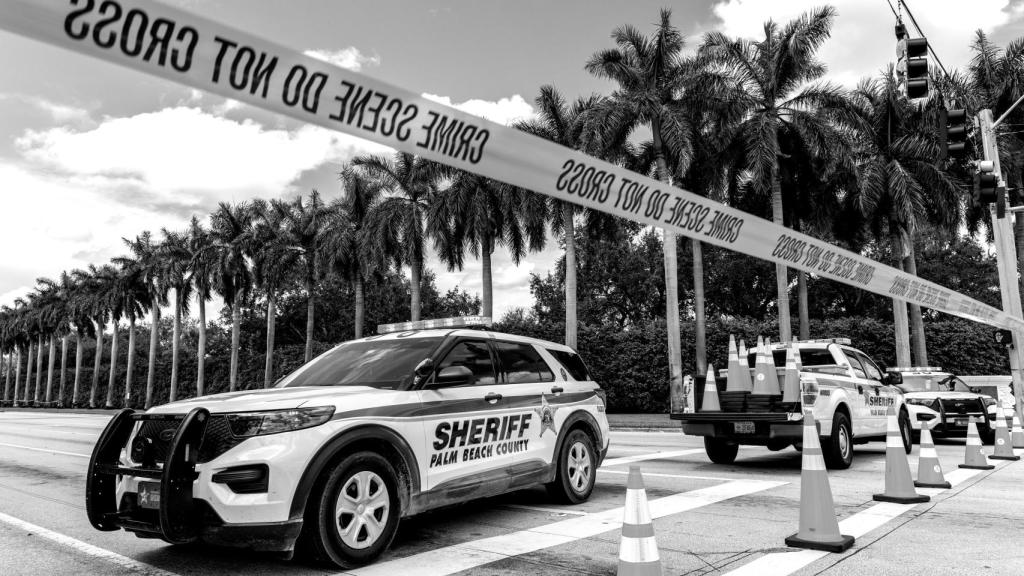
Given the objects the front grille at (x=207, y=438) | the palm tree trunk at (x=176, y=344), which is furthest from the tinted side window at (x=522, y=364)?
the palm tree trunk at (x=176, y=344)

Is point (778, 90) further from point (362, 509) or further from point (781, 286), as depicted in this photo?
point (362, 509)

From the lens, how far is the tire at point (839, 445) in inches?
398

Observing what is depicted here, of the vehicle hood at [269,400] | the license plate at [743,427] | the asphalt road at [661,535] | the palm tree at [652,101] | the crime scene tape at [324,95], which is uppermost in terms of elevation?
the palm tree at [652,101]

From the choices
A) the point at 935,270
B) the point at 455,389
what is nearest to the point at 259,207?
the point at 935,270

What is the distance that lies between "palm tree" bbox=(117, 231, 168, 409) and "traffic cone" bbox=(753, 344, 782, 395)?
60.2m

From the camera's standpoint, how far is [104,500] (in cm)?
519

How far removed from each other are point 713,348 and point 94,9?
3029 centimetres

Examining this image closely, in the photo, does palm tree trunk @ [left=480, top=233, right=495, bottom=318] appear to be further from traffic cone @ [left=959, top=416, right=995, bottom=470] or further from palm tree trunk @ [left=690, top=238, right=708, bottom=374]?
traffic cone @ [left=959, top=416, right=995, bottom=470]

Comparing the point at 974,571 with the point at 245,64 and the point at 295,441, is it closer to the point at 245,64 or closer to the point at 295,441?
the point at 295,441

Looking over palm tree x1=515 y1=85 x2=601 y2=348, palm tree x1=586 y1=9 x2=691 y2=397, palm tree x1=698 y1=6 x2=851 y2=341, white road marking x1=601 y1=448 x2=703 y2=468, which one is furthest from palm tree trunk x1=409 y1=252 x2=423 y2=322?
white road marking x1=601 y1=448 x2=703 y2=468

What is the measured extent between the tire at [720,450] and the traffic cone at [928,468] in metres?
2.93

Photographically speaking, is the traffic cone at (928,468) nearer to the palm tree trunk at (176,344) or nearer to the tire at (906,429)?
the tire at (906,429)

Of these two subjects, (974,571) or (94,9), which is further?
(974,571)

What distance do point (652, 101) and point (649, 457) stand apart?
1908 cm
